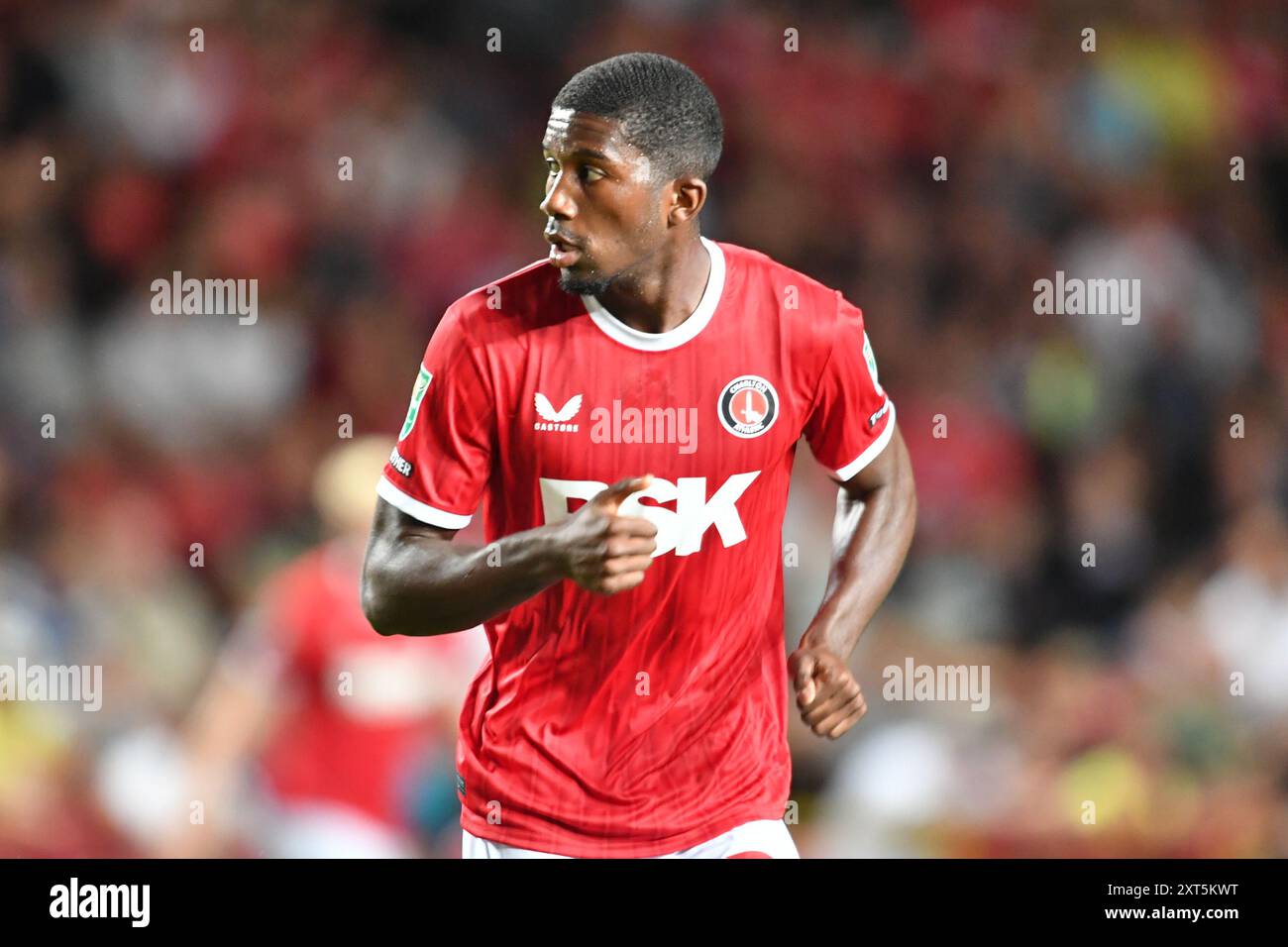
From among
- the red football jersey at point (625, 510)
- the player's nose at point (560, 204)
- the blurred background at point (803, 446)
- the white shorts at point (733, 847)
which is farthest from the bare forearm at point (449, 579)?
the blurred background at point (803, 446)

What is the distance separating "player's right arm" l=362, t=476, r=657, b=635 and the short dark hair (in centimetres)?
72

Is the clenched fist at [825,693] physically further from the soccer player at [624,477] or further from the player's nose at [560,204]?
the player's nose at [560,204]

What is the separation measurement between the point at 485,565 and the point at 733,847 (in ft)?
2.70

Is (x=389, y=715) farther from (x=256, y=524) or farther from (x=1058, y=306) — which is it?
(x=1058, y=306)

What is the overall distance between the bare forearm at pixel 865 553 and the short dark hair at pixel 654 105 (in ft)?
2.80

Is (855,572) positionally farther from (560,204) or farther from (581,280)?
(560,204)

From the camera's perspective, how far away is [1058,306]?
7.14 meters

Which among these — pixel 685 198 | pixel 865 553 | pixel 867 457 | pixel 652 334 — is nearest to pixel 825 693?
pixel 865 553

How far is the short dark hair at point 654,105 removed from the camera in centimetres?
336

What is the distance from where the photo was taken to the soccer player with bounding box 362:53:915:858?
3.39m

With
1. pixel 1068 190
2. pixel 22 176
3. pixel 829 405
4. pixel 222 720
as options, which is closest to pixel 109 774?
pixel 222 720

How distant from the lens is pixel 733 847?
3.47 m

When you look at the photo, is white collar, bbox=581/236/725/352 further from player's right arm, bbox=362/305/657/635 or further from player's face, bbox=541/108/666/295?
player's right arm, bbox=362/305/657/635
